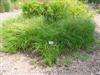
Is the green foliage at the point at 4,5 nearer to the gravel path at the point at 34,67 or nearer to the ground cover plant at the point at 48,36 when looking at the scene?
the ground cover plant at the point at 48,36

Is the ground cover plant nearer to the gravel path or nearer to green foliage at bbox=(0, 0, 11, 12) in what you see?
the gravel path

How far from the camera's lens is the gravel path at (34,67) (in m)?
4.80

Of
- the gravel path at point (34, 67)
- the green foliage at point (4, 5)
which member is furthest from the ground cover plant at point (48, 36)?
the green foliage at point (4, 5)

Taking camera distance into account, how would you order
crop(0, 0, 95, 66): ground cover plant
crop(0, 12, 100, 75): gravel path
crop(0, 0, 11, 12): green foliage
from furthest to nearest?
crop(0, 0, 11, 12): green foliage → crop(0, 0, 95, 66): ground cover plant → crop(0, 12, 100, 75): gravel path

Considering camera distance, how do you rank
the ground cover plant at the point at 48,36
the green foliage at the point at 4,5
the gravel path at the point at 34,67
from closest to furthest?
the gravel path at the point at 34,67
the ground cover plant at the point at 48,36
the green foliage at the point at 4,5

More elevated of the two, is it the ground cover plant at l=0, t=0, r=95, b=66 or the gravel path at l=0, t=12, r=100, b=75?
the ground cover plant at l=0, t=0, r=95, b=66

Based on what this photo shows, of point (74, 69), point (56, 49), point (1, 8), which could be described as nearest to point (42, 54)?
point (56, 49)

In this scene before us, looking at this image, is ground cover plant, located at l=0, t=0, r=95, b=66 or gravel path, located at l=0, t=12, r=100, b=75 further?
ground cover plant, located at l=0, t=0, r=95, b=66

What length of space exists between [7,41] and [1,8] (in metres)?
4.52

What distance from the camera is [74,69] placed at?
16.2ft

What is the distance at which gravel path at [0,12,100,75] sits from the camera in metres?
4.80

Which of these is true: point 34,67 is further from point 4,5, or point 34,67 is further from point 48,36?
point 4,5

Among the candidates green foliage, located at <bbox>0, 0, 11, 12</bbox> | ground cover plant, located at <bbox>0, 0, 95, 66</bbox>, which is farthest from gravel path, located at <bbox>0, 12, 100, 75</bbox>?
green foliage, located at <bbox>0, 0, 11, 12</bbox>

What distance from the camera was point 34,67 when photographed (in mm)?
4941
